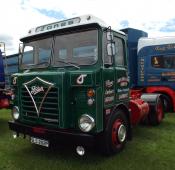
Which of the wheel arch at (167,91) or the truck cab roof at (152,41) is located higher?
the truck cab roof at (152,41)

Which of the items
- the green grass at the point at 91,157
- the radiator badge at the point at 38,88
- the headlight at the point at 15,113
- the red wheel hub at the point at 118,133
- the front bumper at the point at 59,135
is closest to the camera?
the front bumper at the point at 59,135

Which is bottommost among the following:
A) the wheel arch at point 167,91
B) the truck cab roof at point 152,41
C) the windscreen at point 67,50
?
the wheel arch at point 167,91

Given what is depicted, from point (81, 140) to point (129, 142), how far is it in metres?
2.24

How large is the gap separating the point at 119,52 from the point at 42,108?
2.16 meters

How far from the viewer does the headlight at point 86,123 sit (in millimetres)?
5127

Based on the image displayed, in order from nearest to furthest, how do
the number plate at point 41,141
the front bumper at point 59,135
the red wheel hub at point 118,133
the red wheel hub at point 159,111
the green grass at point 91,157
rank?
1. the front bumper at point 59,135
2. the green grass at point 91,157
3. the number plate at point 41,141
4. the red wheel hub at point 118,133
5. the red wheel hub at point 159,111

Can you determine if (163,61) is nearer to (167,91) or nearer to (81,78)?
(167,91)

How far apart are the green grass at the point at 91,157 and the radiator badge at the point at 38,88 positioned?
104cm

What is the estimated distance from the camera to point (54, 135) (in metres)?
5.33

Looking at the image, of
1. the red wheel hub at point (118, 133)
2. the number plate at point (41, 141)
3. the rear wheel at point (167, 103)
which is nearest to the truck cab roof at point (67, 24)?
the red wheel hub at point (118, 133)

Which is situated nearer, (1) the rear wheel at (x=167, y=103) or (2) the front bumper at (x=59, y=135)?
(2) the front bumper at (x=59, y=135)

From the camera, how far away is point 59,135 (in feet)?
17.3

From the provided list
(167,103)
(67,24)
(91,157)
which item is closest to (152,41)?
(167,103)

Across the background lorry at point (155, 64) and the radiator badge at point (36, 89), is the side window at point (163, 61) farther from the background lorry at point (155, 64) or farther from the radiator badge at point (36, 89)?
the radiator badge at point (36, 89)
